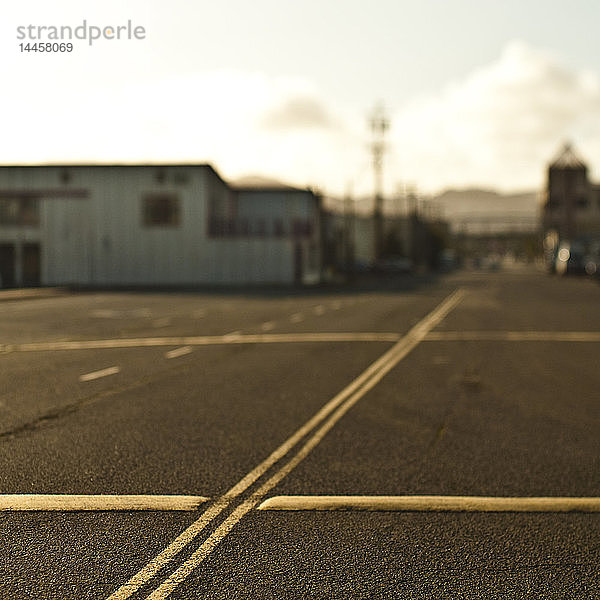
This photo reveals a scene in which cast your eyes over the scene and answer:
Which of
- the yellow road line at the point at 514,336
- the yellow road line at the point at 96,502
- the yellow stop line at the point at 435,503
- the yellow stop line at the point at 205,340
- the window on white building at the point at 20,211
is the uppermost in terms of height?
the window on white building at the point at 20,211

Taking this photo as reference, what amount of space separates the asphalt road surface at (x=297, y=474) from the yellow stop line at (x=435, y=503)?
0.03 metres

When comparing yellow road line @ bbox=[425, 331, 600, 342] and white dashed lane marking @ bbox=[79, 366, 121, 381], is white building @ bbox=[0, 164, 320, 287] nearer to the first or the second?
yellow road line @ bbox=[425, 331, 600, 342]

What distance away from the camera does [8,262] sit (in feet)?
201

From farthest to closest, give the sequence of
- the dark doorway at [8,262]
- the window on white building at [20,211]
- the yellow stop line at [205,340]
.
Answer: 1. the window on white building at [20,211]
2. the dark doorway at [8,262]
3. the yellow stop line at [205,340]

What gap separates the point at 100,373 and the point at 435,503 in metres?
8.67

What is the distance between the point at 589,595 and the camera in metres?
4.84

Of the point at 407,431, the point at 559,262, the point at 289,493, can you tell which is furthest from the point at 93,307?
the point at 559,262

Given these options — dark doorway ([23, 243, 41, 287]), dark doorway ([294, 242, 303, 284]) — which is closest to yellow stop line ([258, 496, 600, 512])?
dark doorway ([23, 243, 41, 287])

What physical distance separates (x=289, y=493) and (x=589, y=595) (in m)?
2.65

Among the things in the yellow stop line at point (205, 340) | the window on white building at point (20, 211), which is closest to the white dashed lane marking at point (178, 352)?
the yellow stop line at point (205, 340)

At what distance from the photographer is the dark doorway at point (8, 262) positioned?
199 feet

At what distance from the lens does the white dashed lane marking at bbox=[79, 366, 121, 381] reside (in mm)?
13805

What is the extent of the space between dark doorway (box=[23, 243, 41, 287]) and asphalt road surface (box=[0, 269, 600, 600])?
45.8 m

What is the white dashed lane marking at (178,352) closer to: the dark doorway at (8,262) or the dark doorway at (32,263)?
the dark doorway at (8,262)
